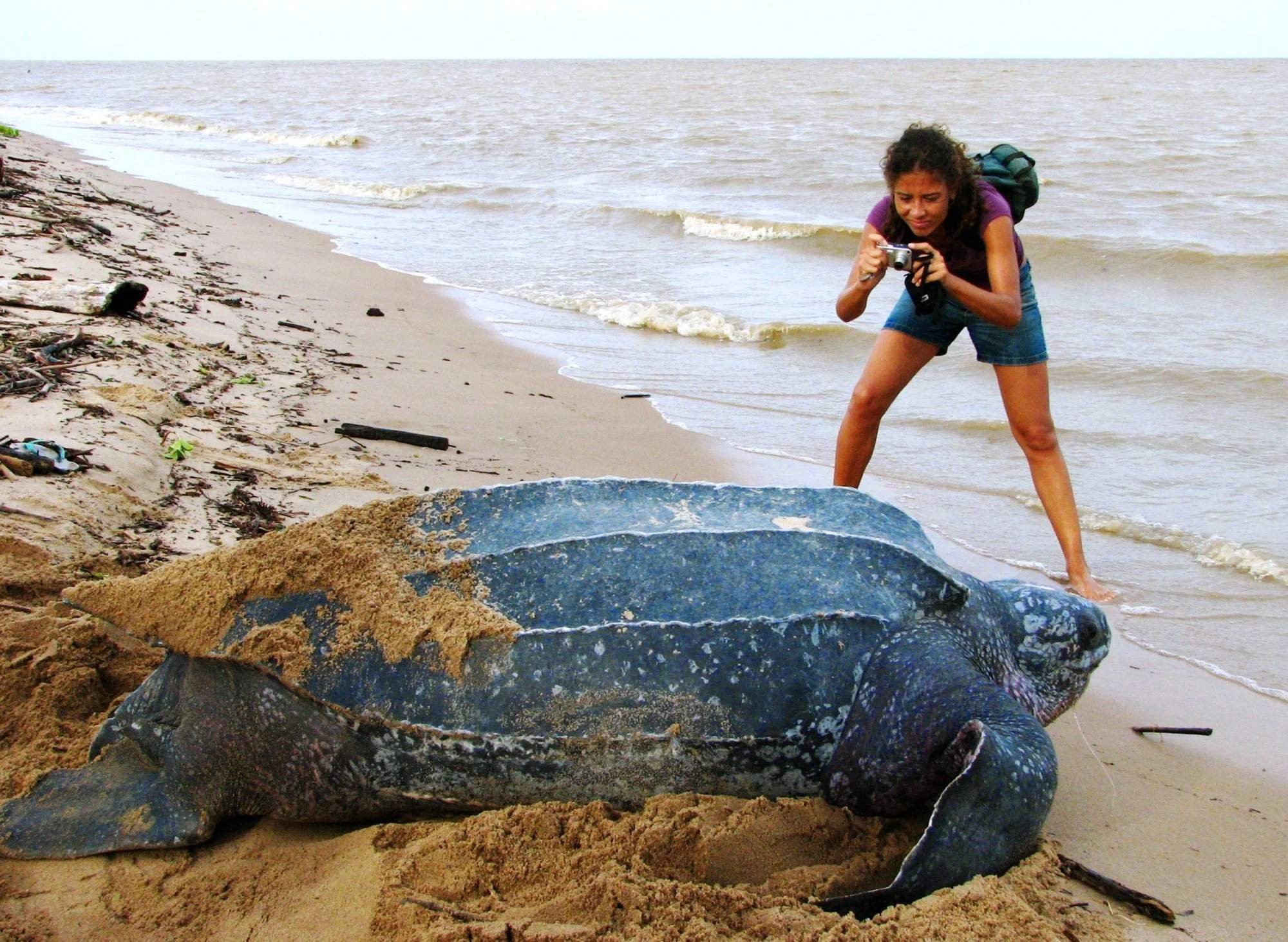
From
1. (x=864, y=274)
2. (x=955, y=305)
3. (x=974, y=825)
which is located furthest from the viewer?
(x=955, y=305)

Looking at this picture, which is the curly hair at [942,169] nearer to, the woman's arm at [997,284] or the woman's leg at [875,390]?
the woman's arm at [997,284]

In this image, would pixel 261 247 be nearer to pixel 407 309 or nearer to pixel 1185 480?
pixel 407 309

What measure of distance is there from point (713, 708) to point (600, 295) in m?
4.96

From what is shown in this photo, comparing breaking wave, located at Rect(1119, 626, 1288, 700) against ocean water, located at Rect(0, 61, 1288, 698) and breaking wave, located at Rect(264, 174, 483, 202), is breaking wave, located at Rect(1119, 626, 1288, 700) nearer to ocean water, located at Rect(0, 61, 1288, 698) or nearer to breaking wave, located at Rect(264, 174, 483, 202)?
ocean water, located at Rect(0, 61, 1288, 698)

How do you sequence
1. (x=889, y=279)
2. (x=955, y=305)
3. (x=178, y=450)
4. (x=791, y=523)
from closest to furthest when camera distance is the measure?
(x=791, y=523)
(x=955, y=305)
(x=178, y=450)
(x=889, y=279)

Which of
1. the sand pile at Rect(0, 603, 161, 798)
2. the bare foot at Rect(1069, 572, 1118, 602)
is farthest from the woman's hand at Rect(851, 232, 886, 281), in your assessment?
the sand pile at Rect(0, 603, 161, 798)

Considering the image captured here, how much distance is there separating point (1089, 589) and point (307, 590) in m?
2.05

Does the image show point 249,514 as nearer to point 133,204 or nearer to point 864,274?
point 864,274

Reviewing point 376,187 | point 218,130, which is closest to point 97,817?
point 376,187

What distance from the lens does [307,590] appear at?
5.56 ft

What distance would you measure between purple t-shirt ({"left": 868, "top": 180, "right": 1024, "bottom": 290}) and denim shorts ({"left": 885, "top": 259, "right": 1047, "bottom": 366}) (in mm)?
78

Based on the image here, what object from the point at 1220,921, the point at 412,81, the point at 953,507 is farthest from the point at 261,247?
the point at 412,81

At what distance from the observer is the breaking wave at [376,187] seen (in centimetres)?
1066

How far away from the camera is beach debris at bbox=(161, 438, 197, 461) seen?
2.82m
